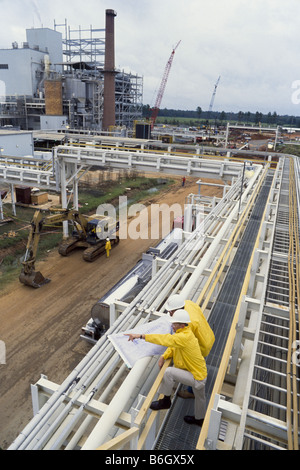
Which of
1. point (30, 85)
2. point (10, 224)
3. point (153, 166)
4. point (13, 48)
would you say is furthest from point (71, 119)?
point (153, 166)

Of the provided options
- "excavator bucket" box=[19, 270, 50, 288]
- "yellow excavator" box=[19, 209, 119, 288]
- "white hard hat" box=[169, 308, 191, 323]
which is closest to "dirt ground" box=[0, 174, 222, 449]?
"excavator bucket" box=[19, 270, 50, 288]

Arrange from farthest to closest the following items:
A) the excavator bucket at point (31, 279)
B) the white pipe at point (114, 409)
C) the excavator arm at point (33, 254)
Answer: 1. the excavator bucket at point (31, 279)
2. the excavator arm at point (33, 254)
3. the white pipe at point (114, 409)

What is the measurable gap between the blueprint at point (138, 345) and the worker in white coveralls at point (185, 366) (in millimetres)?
399

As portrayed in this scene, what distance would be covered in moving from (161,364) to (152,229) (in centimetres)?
2043

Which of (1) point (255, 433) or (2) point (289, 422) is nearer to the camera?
(2) point (289, 422)

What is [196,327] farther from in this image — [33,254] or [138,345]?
[33,254]

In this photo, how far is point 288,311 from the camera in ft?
17.0

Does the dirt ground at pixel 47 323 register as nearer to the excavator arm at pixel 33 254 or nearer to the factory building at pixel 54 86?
the excavator arm at pixel 33 254

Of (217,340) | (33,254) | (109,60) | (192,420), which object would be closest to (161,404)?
(192,420)

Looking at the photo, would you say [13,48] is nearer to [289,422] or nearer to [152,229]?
[152,229]

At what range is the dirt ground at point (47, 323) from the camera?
9.80 m

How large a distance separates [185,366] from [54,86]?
54.8m

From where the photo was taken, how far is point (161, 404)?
414cm

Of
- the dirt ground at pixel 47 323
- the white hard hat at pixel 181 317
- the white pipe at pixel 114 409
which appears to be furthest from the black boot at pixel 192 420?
the dirt ground at pixel 47 323
